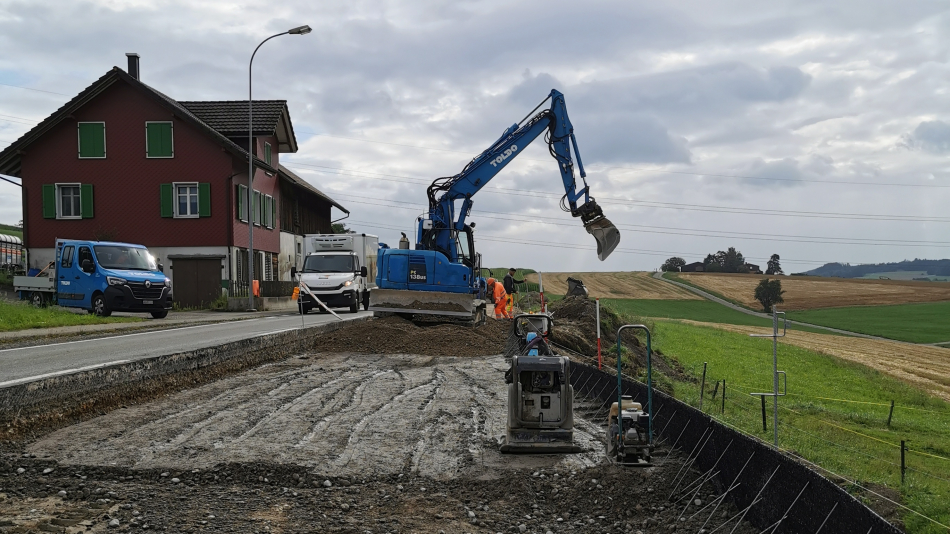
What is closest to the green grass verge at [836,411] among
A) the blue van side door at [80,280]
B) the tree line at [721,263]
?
the blue van side door at [80,280]

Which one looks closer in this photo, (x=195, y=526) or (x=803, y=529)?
(x=803, y=529)

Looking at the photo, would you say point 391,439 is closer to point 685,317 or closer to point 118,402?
point 118,402

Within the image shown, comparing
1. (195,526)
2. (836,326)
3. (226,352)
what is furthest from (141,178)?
(836,326)

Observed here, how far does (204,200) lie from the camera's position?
3994cm

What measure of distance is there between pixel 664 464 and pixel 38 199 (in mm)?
38242

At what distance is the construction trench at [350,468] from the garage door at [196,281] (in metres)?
26.8

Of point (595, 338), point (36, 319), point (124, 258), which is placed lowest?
point (595, 338)

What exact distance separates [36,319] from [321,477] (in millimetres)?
17585

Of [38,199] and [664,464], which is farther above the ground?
[38,199]

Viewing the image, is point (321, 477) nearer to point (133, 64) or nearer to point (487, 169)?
point (487, 169)

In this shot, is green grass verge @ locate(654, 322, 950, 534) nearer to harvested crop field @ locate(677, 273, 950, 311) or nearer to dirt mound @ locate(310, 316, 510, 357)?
dirt mound @ locate(310, 316, 510, 357)

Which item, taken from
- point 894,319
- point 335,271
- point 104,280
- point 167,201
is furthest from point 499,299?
point 894,319

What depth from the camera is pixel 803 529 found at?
5.64 meters

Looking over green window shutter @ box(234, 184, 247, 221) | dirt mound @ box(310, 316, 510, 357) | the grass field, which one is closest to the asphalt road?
dirt mound @ box(310, 316, 510, 357)
